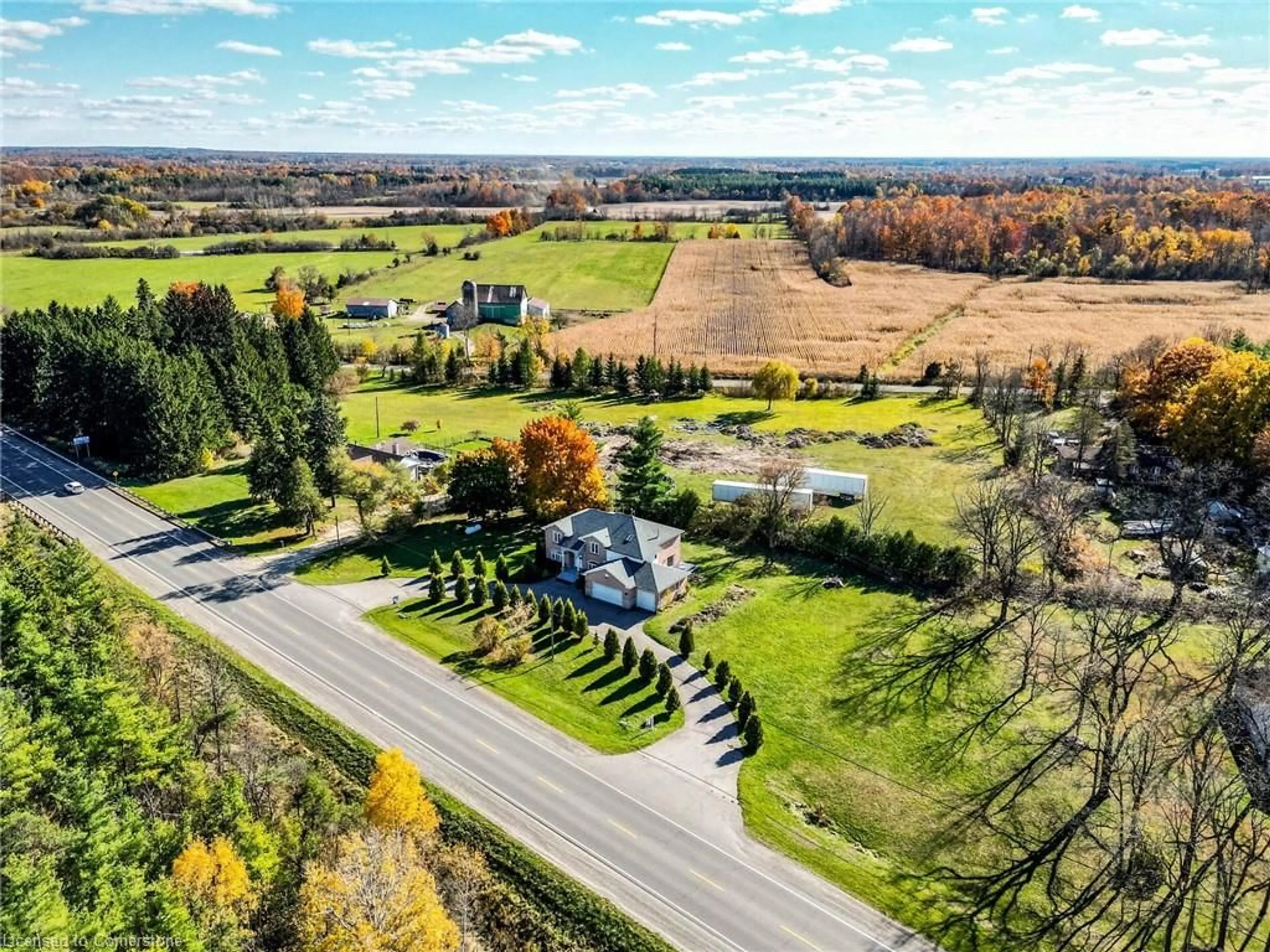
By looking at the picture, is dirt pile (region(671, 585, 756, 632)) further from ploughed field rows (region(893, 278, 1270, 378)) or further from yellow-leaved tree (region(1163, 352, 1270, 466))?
ploughed field rows (region(893, 278, 1270, 378))

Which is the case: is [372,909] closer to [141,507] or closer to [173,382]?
[141,507]

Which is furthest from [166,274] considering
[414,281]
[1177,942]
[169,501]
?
[1177,942]

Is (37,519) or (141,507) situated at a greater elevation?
(37,519)

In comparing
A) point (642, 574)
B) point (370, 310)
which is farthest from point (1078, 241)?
point (642, 574)

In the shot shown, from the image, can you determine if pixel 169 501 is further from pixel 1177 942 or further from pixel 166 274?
pixel 166 274

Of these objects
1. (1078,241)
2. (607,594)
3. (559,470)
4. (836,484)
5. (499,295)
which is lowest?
(607,594)

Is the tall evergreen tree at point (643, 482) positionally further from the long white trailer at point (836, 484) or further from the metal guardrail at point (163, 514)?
the metal guardrail at point (163, 514)
